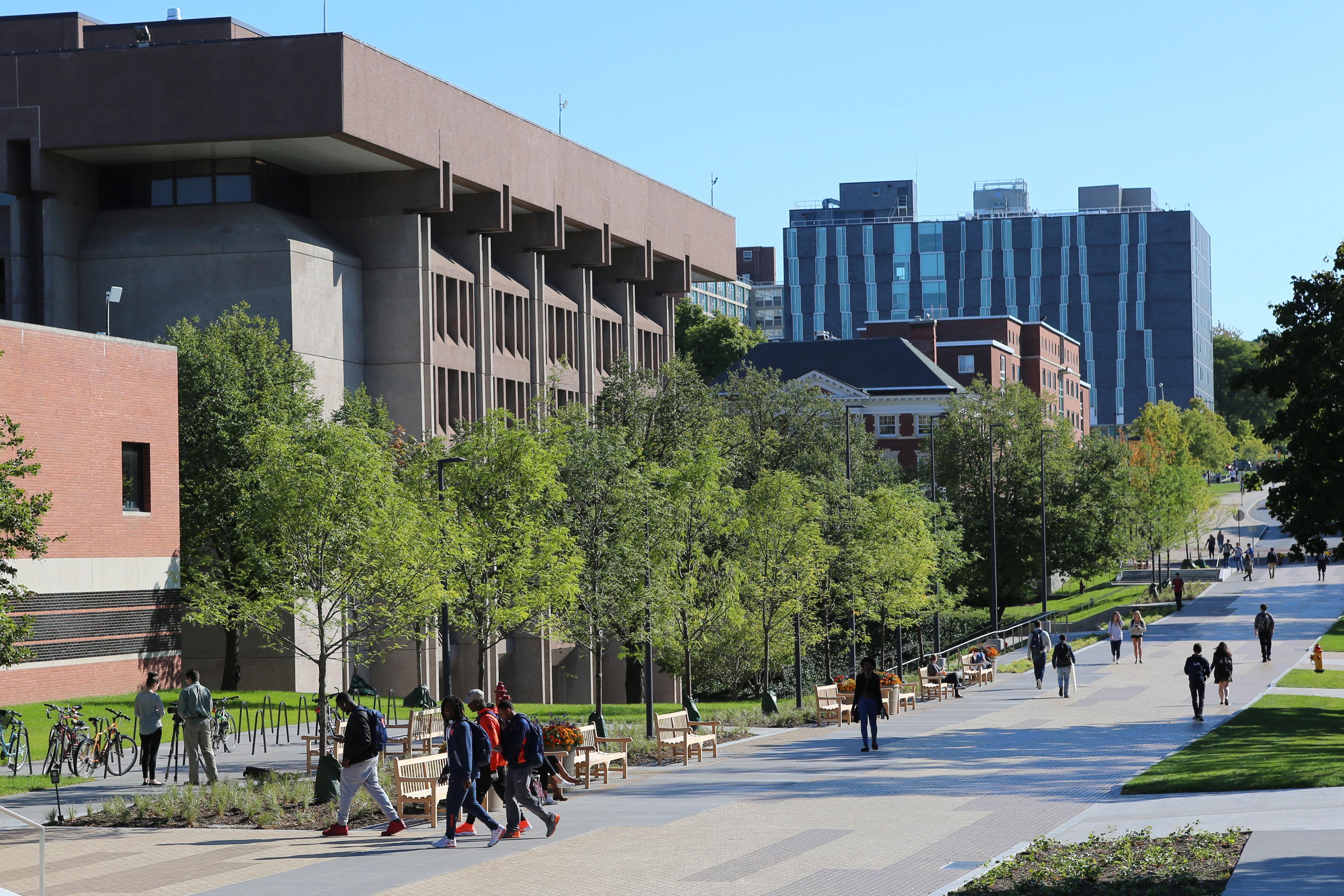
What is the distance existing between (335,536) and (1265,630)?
102 ft

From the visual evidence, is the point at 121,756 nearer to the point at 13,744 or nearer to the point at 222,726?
the point at 13,744

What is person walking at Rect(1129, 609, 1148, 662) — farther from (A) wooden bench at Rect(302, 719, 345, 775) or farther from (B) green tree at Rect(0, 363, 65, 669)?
(B) green tree at Rect(0, 363, 65, 669)

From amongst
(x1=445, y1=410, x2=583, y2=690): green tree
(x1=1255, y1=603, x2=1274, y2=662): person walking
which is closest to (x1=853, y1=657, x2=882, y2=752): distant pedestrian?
(x1=445, y1=410, x2=583, y2=690): green tree

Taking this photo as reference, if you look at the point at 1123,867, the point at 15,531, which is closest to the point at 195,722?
the point at 15,531

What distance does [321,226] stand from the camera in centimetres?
5056

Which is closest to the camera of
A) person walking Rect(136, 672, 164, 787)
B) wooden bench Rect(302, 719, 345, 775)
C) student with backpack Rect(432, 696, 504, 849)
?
student with backpack Rect(432, 696, 504, 849)

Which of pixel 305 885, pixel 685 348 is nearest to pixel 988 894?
pixel 305 885

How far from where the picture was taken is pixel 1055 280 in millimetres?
171250

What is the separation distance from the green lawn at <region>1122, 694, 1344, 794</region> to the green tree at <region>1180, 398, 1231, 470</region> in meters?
106

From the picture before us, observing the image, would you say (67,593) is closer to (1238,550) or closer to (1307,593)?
(1307,593)

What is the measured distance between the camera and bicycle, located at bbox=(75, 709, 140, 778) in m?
23.9

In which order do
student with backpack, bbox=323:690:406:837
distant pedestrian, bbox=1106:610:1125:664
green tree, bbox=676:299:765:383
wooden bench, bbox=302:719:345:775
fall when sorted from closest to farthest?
student with backpack, bbox=323:690:406:837
wooden bench, bbox=302:719:345:775
distant pedestrian, bbox=1106:610:1125:664
green tree, bbox=676:299:765:383

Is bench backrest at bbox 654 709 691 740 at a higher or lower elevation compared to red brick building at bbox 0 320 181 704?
lower

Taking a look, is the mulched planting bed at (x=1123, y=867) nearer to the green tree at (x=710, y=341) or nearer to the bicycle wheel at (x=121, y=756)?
the bicycle wheel at (x=121, y=756)
